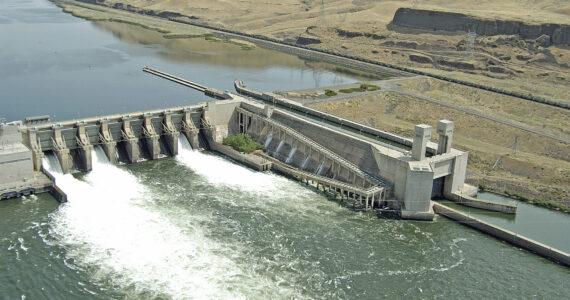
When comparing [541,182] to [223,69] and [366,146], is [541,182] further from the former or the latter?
[223,69]

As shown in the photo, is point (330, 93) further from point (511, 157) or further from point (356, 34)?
point (356, 34)

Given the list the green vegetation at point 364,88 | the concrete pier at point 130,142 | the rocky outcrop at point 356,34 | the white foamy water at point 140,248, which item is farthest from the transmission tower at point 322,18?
the white foamy water at point 140,248

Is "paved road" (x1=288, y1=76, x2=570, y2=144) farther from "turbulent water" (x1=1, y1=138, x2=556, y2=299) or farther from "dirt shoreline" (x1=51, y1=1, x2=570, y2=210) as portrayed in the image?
"turbulent water" (x1=1, y1=138, x2=556, y2=299)

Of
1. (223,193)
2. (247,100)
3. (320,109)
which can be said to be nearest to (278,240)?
(223,193)

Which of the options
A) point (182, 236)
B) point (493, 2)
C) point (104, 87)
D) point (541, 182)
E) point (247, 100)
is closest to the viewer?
point (182, 236)

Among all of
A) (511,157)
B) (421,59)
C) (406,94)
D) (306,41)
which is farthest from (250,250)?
(306,41)
